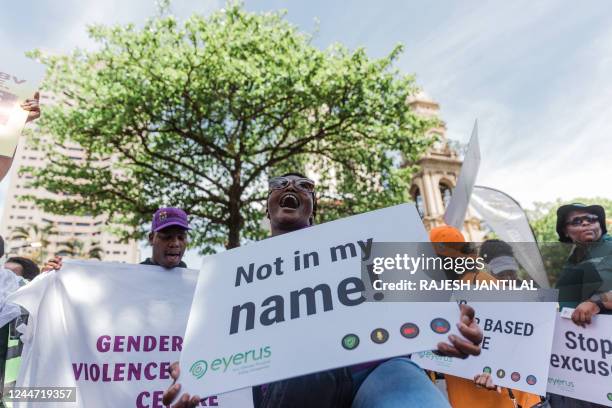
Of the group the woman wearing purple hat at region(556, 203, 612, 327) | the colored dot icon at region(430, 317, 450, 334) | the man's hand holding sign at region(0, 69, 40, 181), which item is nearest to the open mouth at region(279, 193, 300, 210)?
the colored dot icon at region(430, 317, 450, 334)

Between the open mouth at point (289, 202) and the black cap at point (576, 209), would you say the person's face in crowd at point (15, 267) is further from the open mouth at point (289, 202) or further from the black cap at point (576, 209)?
the black cap at point (576, 209)

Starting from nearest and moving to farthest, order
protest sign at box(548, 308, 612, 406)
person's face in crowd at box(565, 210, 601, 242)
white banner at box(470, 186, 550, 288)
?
protest sign at box(548, 308, 612, 406), person's face in crowd at box(565, 210, 601, 242), white banner at box(470, 186, 550, 288)

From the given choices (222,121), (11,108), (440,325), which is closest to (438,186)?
(222,121)

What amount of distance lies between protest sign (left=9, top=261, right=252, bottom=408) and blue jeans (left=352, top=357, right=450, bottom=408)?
147cm

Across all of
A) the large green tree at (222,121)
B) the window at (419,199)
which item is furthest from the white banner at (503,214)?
the window at (419,199)

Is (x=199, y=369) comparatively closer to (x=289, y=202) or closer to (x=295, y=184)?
(x=289, y=202)

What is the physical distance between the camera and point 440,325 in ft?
4.65

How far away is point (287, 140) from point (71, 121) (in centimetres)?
610

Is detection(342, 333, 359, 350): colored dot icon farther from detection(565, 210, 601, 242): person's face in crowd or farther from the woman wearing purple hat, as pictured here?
detection(565, 210, 601, 242): person's face in crowd

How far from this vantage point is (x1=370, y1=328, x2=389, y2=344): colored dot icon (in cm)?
140

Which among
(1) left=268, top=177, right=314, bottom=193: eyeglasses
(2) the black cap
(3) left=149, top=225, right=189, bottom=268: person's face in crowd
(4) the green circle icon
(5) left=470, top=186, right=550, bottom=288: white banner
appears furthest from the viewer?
(5) left=470, top=186, right=550, bottom=288: white banner

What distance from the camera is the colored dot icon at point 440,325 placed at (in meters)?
1.41

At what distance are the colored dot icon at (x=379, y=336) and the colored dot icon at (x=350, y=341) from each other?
0.06 meters

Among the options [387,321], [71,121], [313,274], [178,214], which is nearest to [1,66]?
[178,214]
